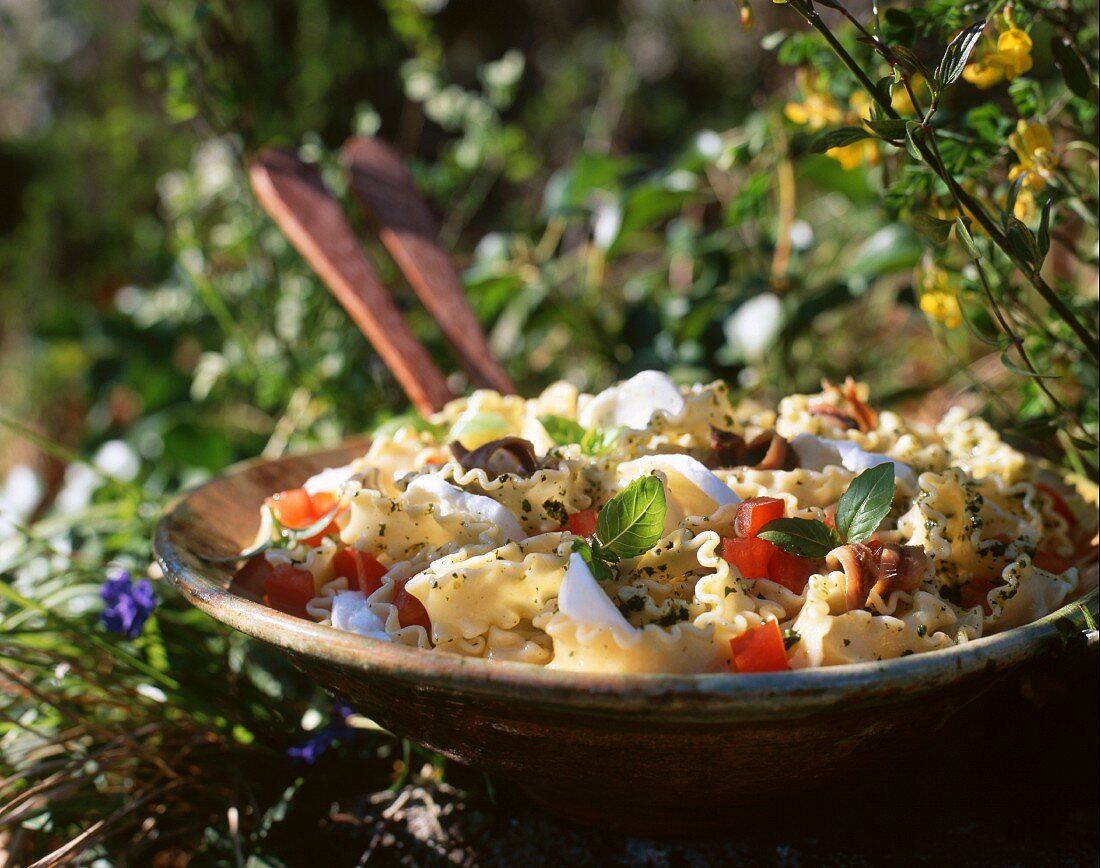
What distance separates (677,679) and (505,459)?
0.43 meters

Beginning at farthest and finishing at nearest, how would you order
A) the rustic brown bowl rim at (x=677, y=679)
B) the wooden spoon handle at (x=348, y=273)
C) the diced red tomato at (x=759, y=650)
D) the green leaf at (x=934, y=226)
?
the wooden spoon handle at (x=348, y=273), the green leaf at (x=934, y=226), the diced red tomato at (x=759, y=650), the rustic brown bowl rim at (x=677, y=679)

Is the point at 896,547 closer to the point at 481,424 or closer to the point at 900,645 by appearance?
the point at 900,645

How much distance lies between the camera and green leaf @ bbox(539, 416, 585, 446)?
42.6 inches

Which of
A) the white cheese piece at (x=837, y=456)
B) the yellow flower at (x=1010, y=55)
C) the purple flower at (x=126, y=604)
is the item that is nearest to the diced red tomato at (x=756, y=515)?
the white cheese piece at (x=837, y=456)

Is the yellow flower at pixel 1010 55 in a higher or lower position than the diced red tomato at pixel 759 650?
higher

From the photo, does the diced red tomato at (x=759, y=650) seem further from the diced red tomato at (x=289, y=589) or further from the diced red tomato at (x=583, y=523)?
the diced red tomato at (x=289, y=589)

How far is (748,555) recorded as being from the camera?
2.83 ft

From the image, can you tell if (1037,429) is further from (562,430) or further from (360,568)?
(360,568)

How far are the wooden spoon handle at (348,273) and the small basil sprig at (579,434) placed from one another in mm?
483

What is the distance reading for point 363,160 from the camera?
1752 millimetres

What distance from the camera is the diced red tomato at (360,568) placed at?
920mm

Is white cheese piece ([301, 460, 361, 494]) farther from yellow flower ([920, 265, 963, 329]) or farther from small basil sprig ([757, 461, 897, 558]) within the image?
yellow flower ([920, 265, 963, 329])

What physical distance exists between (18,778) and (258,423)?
1.34 meters

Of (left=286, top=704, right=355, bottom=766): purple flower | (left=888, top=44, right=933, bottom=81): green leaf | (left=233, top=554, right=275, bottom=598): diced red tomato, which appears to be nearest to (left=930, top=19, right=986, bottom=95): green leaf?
(left=888, top=44, right=933, bottom=81): green leaf
